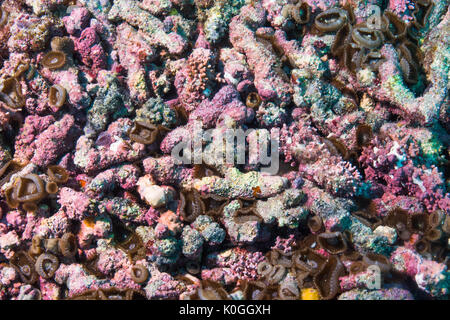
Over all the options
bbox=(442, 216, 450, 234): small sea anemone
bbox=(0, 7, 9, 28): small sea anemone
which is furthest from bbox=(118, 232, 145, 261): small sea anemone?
bbox=(0, 7, 9, 28): small sea anemone

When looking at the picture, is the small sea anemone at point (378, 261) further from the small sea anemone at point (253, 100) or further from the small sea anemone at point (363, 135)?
the small sea anemone at point (253, 100)

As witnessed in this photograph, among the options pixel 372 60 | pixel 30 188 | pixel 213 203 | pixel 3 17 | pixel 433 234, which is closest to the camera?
pixel 433 234

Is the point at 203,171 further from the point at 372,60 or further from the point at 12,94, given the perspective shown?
the point at 372,60

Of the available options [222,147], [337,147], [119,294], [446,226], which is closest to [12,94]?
[222,147]

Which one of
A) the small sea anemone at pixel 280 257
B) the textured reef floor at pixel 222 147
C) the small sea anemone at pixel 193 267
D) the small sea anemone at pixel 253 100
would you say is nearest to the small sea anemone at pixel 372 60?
the textured reef floor at pixel 222 147
